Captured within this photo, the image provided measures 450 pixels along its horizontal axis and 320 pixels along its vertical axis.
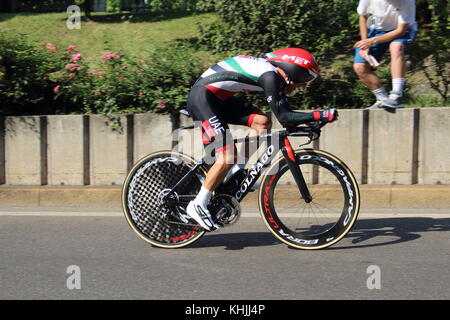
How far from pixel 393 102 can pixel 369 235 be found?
2067 millimetres

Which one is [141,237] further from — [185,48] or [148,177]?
[185,48]

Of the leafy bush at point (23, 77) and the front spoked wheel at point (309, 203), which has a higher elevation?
the leafy bush at point (23, 77)

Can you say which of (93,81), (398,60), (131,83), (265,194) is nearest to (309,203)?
(265,194)

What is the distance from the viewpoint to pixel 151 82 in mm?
8414

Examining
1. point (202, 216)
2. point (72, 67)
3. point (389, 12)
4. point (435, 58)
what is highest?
point (389, 12)

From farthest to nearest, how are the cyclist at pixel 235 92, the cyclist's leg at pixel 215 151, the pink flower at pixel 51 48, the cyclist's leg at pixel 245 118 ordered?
the pink flower at pixel 51 48 → the cyclist's leg at pixel 245 118 → the cyclist's leg at pixel 215 151 → the cyclist at pixel 235 92

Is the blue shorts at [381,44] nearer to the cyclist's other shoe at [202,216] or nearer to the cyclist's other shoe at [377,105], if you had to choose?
the cyclist's other shoe at [377,105]

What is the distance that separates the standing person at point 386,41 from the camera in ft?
25.7

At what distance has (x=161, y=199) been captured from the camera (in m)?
6.02

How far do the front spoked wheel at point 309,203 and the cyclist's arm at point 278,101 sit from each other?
0.36m

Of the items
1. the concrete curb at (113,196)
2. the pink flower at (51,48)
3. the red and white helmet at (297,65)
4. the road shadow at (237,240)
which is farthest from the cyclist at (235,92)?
the pink flower at (51,48)

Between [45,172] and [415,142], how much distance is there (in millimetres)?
4353

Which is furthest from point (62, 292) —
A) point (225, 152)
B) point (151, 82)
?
point (151, 82)

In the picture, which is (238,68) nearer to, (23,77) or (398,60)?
(398,60)
